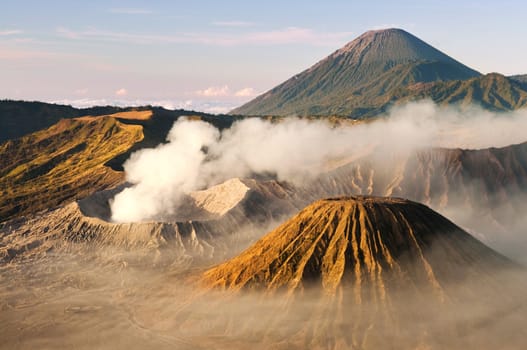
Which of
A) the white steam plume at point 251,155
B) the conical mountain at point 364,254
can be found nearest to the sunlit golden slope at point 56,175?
the white steam plume at point 251,155

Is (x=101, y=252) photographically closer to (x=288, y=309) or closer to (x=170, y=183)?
(x=170, y=183)

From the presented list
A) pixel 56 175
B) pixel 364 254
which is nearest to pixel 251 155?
pixel 56 175

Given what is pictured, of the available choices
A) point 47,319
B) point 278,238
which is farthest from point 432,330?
point 47,319

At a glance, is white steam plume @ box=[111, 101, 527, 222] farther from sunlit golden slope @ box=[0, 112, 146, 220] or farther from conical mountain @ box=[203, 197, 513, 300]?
→ conical mountain @ box=[203, 197, 513, 300]

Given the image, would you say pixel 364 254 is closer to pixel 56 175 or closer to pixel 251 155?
pixel 251 155

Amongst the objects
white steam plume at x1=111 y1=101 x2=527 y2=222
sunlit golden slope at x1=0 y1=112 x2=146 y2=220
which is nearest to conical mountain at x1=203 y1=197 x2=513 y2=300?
white steam plume at x1=111 y1=101 x2=527 y2=222
